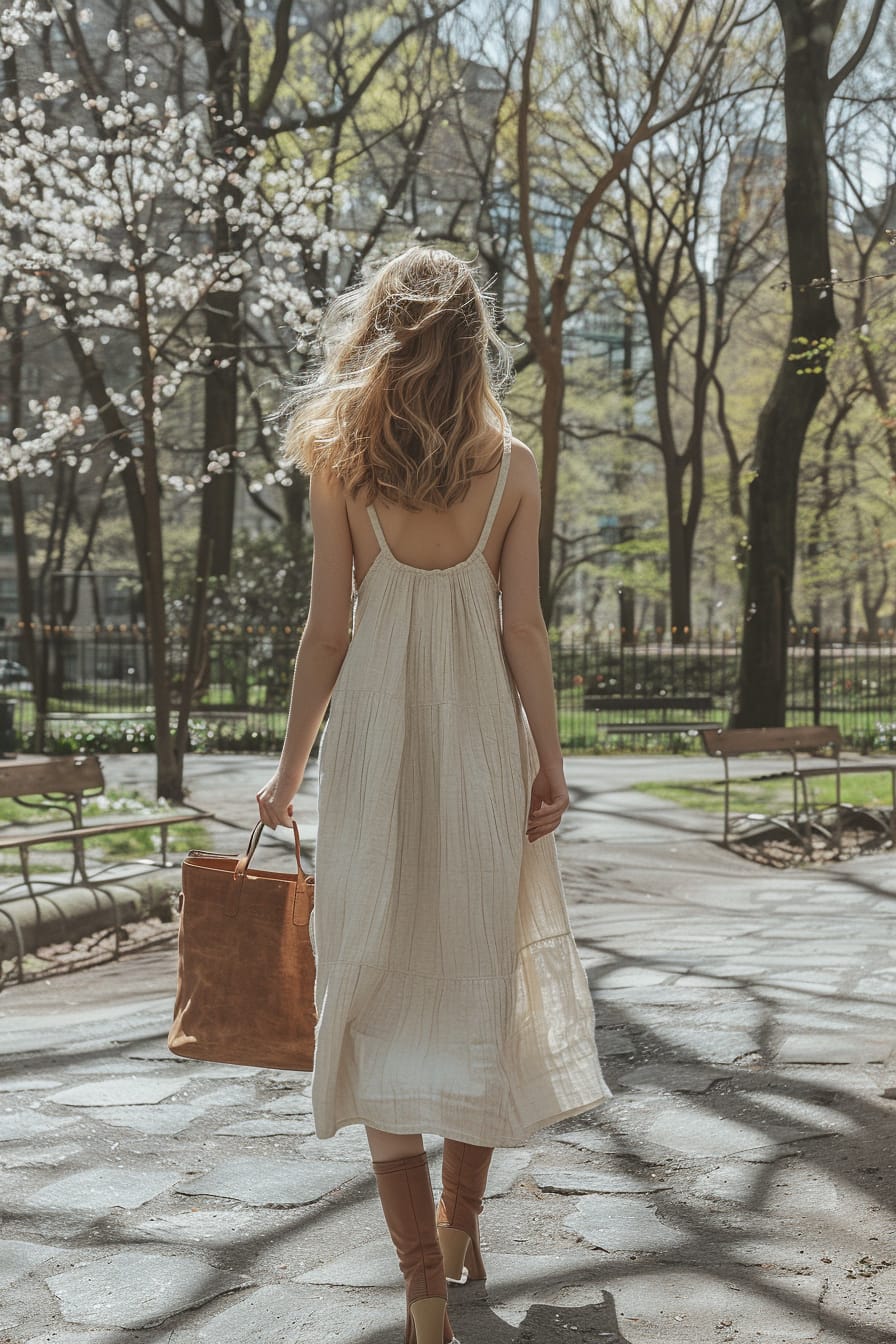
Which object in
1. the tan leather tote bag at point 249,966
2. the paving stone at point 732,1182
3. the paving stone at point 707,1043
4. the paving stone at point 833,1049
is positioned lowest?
the paving stone at point 732,1182

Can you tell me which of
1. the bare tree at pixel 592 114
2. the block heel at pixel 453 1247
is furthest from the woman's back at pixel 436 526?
the bare tree at pixel 592 114

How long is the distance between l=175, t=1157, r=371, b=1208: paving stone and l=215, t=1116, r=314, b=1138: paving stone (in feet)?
0.73

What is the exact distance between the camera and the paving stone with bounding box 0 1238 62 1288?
309cm

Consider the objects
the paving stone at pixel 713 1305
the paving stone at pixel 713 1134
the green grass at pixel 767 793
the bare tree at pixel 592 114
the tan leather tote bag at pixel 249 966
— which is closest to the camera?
the paving stone at pixel 713 1305

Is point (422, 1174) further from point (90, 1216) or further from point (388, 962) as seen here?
point (90, 1216)

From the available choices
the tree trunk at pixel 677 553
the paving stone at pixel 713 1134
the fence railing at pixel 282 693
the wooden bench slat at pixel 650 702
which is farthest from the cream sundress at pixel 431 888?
the tree trunk at pixel 677 553

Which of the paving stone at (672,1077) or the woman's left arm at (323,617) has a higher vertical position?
the woman's left arm at (323,617)

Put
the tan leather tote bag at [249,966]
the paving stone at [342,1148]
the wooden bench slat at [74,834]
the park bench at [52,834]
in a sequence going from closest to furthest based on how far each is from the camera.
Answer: the tan leather tote bag at [249,966]
the paving stone at [342,1148]
the wooden bench slat at [74,834]
the park bench at [52,834]

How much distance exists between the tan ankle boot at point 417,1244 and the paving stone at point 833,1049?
216 cm

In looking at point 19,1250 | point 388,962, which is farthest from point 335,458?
point 19,1250

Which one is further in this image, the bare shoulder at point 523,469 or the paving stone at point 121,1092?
the paving stone at point 121,1092

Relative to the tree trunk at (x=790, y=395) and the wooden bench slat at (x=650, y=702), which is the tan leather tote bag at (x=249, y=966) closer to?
the tree trunk at (x=790, y=395)

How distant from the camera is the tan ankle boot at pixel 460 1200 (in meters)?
2.87

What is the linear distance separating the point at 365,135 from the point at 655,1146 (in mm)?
23754
